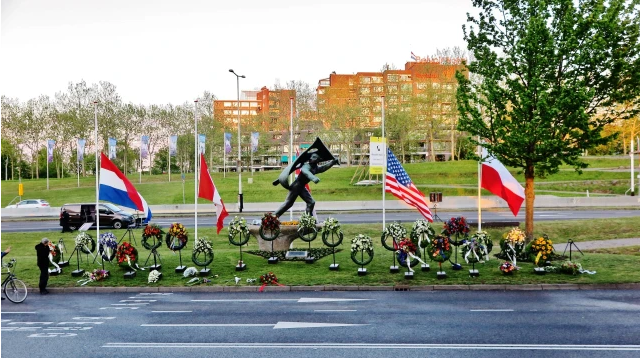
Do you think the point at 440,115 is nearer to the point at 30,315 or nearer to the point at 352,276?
the point at 352,276

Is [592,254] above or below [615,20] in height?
below

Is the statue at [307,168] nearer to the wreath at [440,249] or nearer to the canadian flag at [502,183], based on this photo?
the wreath at [440,249]

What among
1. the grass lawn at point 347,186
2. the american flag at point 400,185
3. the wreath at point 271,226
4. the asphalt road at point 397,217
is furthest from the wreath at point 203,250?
the grass lawn at point 347,186

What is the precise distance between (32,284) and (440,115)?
6375 centimetres

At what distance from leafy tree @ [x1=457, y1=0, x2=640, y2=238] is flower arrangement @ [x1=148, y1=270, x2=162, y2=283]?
13697 mm

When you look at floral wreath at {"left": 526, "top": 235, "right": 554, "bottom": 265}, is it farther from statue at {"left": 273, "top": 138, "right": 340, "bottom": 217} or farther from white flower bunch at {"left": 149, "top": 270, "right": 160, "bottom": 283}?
white flower bunch at {"left": 149, "top": 270, "right": 160, "bottom": 283}

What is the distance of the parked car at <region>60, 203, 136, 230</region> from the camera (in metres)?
36.0

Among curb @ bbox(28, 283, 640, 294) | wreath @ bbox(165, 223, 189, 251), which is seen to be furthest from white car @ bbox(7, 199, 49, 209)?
wreath @ bbox(165, 223, 189, 251)

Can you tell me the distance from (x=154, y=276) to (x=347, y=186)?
1706 inches

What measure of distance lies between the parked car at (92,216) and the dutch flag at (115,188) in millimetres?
14022

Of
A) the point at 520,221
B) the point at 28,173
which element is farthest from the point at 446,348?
the point at 28,173

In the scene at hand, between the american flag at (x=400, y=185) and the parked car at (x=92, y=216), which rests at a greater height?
the american flag at (x=400, y=185)

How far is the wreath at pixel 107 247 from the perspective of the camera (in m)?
21.6

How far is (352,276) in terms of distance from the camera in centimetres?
1994
